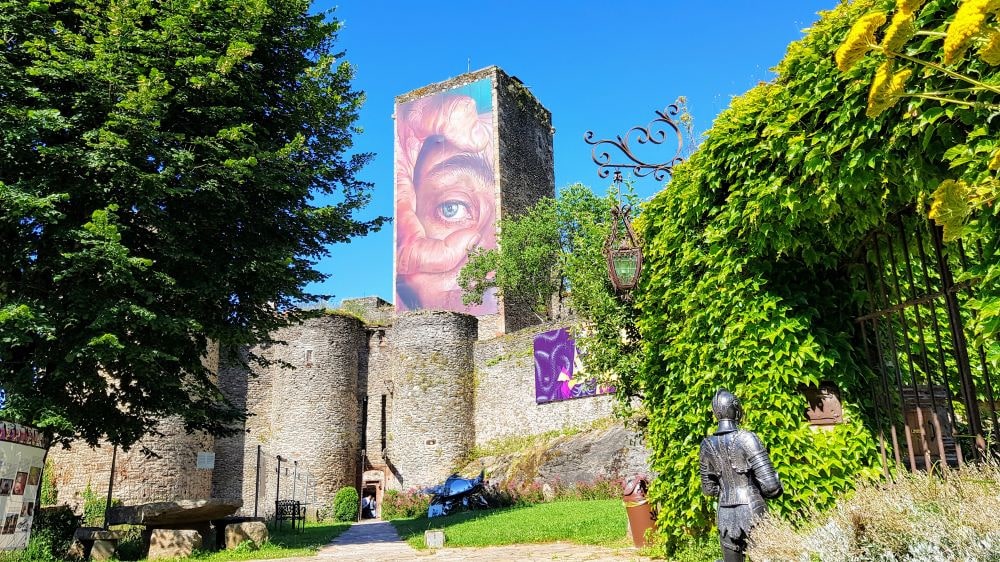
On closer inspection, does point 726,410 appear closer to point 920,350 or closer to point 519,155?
point 920,350

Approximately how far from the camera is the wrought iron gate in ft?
13.1

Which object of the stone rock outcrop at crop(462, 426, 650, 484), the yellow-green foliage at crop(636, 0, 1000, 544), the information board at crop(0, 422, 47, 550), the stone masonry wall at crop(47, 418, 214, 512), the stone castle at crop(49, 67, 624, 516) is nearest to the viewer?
the yellow-green foliage at crop(636, 0, 1000, 544)

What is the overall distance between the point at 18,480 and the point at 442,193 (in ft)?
99.5

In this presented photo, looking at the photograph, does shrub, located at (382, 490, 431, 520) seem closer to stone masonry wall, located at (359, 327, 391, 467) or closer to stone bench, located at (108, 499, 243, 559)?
stone masonry wall, located at (359, 327, 391, 467)

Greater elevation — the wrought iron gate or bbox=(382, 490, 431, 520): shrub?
the wrought iron gate

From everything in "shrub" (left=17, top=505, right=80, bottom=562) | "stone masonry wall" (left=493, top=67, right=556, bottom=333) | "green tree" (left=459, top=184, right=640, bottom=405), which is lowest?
"shrub" (left=17, top=505, right=80, bottom=562)

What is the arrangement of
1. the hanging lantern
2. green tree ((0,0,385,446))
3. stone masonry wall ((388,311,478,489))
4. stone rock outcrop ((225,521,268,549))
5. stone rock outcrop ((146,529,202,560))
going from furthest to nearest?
stone masonry wall ((388,311,478,489)), stone rock outcrop ((225,521,268,549)), stone rock outcrop ((146,529,202,560)), green tree ((0,0,385,446)), the hanging lantern

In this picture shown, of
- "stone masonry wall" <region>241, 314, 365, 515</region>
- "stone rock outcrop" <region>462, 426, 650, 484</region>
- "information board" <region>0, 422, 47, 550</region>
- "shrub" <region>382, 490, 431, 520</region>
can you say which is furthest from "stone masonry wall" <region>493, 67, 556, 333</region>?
"information board" <region>0, 422, 47, 550</region>

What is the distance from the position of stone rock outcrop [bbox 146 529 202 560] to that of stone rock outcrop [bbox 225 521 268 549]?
0.90m

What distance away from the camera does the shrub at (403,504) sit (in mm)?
24969

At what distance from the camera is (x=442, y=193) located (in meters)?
38.1

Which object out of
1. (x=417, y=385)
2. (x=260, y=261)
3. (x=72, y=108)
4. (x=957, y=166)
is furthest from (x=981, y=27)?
(x=417, y=385)

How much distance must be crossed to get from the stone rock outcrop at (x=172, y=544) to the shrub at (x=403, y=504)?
13635 mm

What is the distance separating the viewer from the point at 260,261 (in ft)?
38.1
